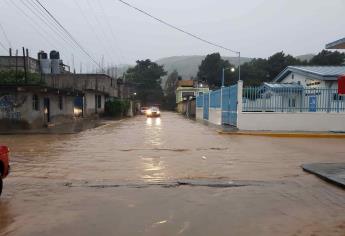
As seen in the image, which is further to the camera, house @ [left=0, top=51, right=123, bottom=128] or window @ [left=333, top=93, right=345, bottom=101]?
house @ [left=0, top=51, right=123, bottom=128]

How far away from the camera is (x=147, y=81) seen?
11738 centimetres

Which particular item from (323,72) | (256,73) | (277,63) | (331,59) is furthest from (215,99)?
(277,63)

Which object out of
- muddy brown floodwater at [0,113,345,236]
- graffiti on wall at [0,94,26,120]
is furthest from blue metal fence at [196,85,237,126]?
graffiti on wall at [0,94,26,120]

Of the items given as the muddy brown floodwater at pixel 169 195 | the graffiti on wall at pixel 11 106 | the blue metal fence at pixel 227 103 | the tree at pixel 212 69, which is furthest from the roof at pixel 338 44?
the tree at pixel 212 69

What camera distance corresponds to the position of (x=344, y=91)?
39.5 ft

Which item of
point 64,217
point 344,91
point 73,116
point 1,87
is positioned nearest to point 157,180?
point 64,217

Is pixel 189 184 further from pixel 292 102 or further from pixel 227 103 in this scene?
pixel 227 103

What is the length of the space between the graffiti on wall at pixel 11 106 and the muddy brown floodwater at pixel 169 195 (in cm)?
1387

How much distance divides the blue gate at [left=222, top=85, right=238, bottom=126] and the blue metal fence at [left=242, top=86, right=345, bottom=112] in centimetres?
189

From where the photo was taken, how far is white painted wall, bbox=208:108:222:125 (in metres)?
33.9

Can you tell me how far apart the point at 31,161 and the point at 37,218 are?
7.08 meters

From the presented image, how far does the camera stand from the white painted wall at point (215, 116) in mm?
33938

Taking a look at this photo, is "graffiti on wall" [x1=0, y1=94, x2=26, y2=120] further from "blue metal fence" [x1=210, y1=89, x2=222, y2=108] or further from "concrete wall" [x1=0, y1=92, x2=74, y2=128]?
"blue metal fence" [x1=210, y1=89, x2=222, y2=108]

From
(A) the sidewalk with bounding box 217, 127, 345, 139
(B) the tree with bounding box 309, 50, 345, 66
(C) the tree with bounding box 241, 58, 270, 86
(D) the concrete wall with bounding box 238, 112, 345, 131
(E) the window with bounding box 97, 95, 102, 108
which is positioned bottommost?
(A) the sidewalk with bounding box 217, 127, 345, 139
